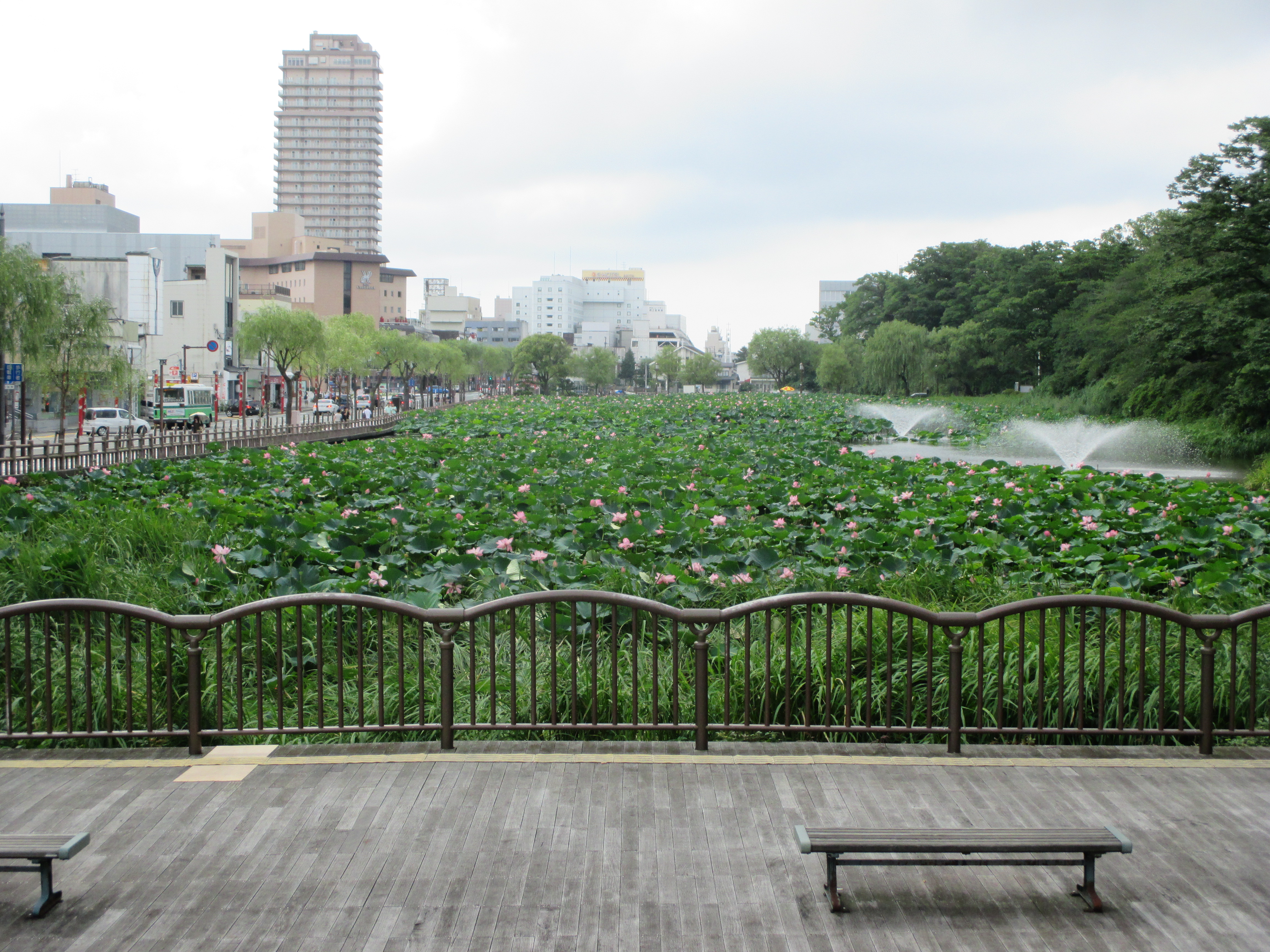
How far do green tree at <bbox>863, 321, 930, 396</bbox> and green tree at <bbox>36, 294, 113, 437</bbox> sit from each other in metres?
67.9

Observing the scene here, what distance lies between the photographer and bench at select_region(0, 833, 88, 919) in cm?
407

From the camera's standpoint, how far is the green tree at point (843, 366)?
11494 cm

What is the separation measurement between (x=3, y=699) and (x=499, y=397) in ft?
346

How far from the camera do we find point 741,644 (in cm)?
788

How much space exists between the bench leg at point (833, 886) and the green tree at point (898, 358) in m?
90.3

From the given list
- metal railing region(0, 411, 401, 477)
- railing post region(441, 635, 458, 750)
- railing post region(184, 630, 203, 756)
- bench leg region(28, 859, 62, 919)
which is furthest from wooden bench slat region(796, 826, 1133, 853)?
Result: metal railing region(0, 411, 401, 477)

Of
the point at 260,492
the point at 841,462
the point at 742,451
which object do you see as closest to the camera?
the point at 260,492

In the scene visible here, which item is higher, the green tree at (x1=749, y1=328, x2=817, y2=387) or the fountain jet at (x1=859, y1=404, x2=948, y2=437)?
the green tree at (x1=749, y1=328, x2=817, y2=387)

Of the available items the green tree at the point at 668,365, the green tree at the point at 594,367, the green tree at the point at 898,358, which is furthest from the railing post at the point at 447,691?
the green tree at the point at 668,365

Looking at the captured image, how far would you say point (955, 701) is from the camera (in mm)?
6156

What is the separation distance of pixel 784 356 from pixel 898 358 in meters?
54.6

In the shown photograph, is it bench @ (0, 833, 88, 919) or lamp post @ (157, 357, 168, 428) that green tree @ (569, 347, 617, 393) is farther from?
bench @ (0, 833, 88, 919)

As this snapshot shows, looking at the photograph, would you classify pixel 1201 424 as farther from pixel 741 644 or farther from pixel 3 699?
pixel 3 699

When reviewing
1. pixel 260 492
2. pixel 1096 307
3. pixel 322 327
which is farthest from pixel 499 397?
pixel 260 492
